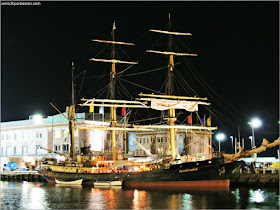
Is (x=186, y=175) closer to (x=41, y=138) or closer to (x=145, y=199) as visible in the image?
(x=145, y=199)

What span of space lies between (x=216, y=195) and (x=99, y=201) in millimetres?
12647

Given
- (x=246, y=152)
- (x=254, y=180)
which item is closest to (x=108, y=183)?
(x=246, y=152)

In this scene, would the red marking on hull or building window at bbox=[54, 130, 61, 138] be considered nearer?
the red marking on hull

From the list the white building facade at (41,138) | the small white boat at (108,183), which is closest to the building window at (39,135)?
the white building facade at (41,138)

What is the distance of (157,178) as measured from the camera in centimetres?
5778

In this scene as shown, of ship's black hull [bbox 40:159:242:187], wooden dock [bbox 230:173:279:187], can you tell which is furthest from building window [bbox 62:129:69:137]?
wooden dock [bbox 230:173:279:187]

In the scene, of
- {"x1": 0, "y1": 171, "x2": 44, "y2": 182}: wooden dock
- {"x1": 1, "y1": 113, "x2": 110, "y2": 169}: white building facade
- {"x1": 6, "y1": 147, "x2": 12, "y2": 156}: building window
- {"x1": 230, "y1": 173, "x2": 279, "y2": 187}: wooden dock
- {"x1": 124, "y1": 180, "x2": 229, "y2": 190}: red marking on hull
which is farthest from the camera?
{"x1": 6, "y1": 147, "x2": 12, "y2": 156}: building window

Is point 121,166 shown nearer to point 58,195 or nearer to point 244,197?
point 58,195

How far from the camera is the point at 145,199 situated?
45281mm

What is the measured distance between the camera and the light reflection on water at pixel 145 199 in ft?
133

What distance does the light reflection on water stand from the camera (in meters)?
40.7

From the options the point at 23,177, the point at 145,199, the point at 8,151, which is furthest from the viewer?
the point at 8,151

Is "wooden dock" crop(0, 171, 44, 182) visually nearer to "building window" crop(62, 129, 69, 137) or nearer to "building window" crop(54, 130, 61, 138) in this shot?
"building window" crop(62, 129, 69, 137)

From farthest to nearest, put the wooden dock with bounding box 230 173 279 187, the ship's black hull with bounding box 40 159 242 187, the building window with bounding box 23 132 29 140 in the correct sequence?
the building window with bounding box 23 132 29 140 < the wooden dock with bounding box 230 173 279 187 < the ship's black hull with bounding box 40 159 242 187
